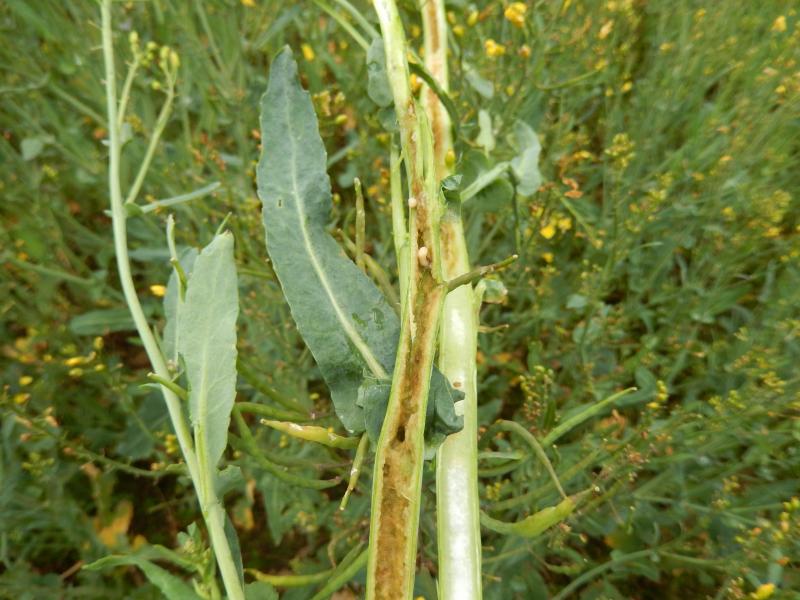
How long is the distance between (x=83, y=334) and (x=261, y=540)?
606mm

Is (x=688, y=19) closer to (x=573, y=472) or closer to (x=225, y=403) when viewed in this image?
(x=573, y=472)

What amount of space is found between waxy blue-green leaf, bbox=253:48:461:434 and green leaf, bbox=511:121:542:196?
1.07 feet

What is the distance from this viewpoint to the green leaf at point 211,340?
1.77 feet

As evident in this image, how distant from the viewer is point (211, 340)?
56 centimetres

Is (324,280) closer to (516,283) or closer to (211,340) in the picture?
(211,340)

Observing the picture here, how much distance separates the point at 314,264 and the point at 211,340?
12cm

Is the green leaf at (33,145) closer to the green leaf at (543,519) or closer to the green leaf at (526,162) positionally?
the green leaf at (526,162)

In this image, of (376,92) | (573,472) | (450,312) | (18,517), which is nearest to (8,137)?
(18,517)

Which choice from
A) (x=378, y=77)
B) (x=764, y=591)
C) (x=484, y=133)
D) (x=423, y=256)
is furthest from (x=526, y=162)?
(x=764, y=591)

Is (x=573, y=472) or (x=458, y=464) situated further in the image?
(x=573, y=472)

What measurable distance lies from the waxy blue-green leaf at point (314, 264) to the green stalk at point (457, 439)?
9cm

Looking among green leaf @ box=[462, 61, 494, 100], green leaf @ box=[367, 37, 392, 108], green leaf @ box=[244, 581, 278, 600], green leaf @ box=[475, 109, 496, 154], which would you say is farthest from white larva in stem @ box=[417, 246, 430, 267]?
green leaf @ box=[462, 61, 494, 100]

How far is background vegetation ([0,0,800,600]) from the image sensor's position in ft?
3.30

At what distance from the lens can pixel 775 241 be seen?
3.79 feet
